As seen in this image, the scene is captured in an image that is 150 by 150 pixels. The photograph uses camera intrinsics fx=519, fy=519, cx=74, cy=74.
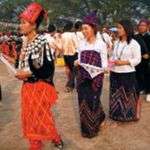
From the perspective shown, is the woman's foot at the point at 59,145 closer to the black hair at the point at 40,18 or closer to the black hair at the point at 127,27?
the black hair at the point at 40,18

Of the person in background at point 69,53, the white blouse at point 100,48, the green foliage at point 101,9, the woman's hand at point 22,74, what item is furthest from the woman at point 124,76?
the green foliage at point 101,9

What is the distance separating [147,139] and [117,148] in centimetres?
61

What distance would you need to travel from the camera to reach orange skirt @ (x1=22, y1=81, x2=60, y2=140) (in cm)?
602

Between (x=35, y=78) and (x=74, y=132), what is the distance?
2.03 meters

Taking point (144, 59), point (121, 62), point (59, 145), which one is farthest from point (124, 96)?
point (144, 59)

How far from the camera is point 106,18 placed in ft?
166

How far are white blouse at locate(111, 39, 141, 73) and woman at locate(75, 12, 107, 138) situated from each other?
623 mm

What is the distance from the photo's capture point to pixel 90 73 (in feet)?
23.7

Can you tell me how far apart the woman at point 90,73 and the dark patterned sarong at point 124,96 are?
71cm

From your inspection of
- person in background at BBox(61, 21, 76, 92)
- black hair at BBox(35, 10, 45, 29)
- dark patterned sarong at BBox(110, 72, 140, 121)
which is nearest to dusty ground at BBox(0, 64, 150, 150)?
dark patterned sarong at BBox(110, 72, 140, 121)

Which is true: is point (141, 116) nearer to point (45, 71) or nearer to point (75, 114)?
point (75, 114)

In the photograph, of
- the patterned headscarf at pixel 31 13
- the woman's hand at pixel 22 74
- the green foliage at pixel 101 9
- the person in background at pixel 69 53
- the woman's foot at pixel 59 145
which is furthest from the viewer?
the green foliage at pixel 101 9

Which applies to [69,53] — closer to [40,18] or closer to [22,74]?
[40,18]

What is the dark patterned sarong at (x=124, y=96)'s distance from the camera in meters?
8.00
